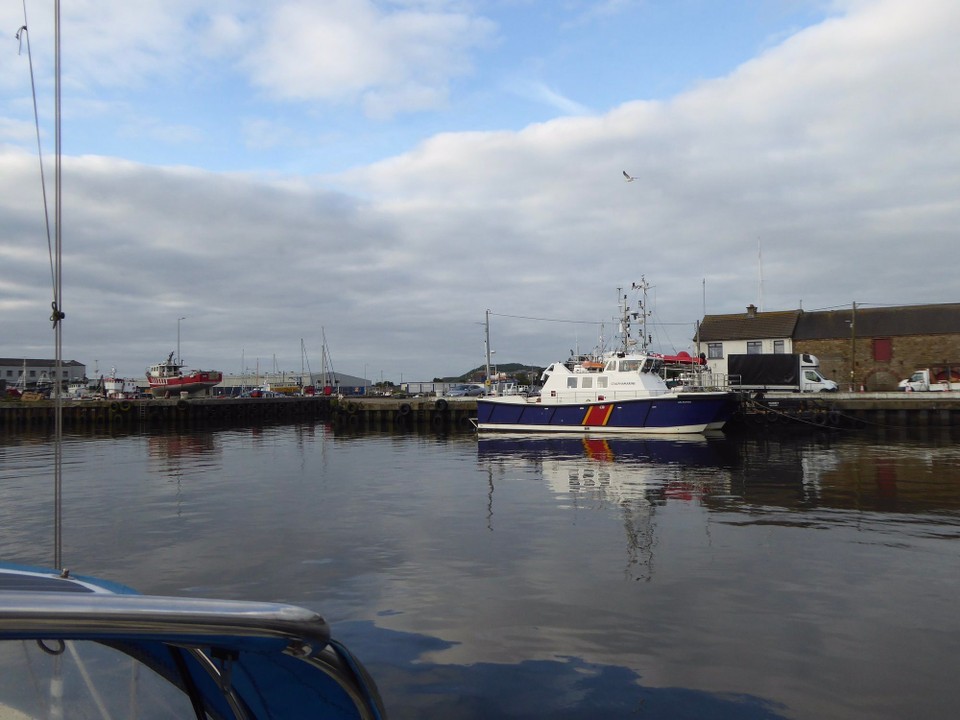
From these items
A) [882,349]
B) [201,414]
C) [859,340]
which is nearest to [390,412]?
[201,414]

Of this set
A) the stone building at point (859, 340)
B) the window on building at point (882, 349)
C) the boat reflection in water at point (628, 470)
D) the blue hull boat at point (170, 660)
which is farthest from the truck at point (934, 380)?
the blue hull boat at point (170, 660)

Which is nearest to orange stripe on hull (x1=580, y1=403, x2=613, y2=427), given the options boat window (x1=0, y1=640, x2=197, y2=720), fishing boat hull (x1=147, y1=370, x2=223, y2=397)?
boat window (x1=0, y1=640, x2=197, y2=720)

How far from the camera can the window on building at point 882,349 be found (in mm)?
44875

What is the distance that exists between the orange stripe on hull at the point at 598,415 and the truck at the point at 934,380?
19997 mm

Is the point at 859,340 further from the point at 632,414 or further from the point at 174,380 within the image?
the point at 174,380

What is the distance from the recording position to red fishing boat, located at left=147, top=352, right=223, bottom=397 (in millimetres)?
60969

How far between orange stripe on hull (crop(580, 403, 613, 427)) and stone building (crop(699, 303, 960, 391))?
18.4 m

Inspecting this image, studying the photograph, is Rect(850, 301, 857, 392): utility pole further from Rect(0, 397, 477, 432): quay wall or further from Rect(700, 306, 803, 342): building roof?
Rect(0, 397, 477, 432): quay wall

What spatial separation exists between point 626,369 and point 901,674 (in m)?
25.4

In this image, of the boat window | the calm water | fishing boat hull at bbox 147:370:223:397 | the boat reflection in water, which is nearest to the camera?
the boat window

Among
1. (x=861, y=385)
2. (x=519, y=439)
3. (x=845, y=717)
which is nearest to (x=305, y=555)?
(x=845, y=717)

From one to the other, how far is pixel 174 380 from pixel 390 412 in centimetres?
2514

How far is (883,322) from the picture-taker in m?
46.0

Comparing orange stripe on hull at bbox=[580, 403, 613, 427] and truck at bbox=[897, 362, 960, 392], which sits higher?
truck at bbox=[897, 362, 960, 392]
